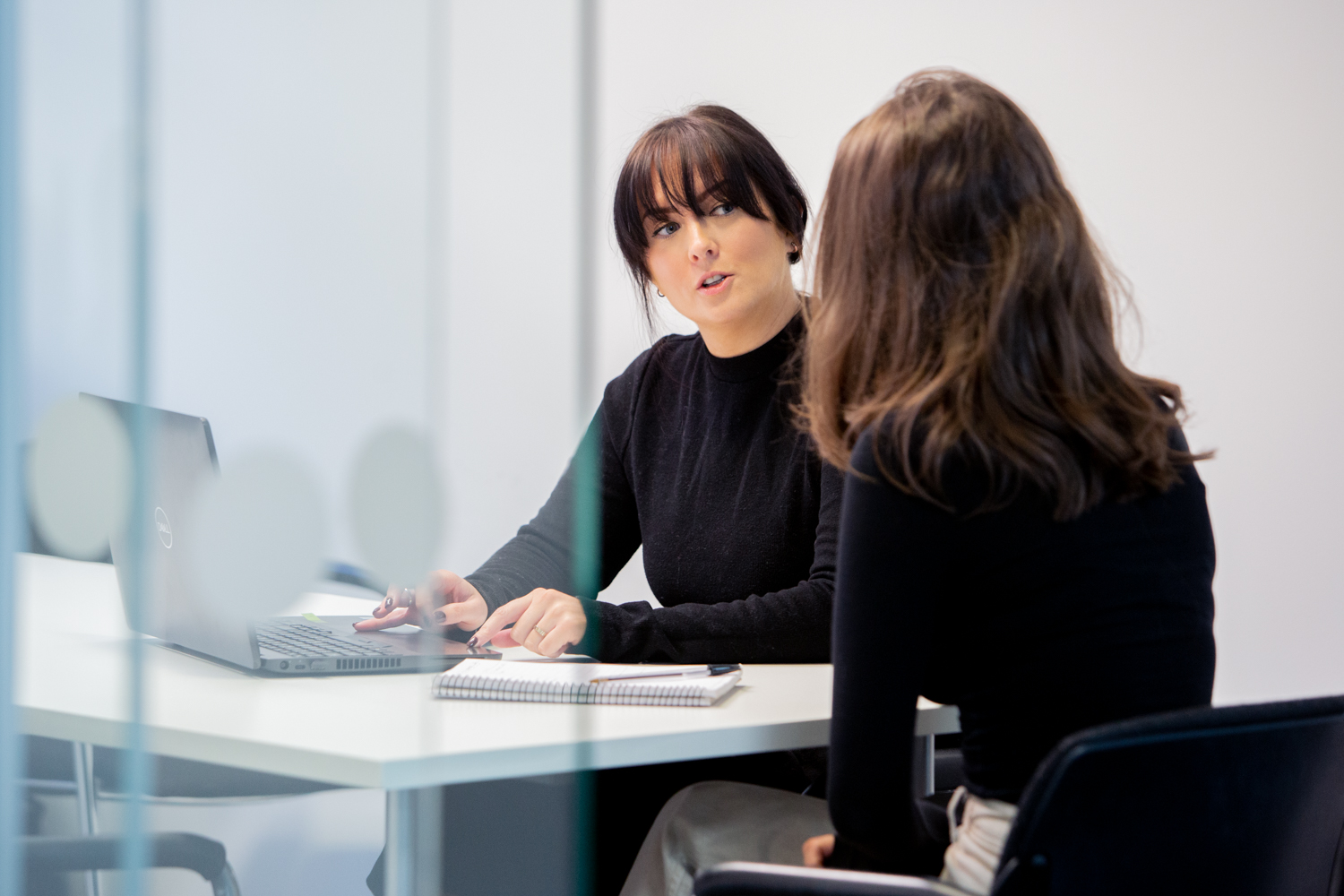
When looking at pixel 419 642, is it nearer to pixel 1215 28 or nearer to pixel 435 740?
pixel 435 740

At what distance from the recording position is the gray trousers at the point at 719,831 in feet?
3.32

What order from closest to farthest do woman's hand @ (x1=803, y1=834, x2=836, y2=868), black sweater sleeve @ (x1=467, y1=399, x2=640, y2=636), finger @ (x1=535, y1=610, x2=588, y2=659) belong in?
1. woman's hand @ (x1=803, y1=834, x2=836, y2=868)
2. finger @ (x1=535, y1=610, x2=588, y2=659)
3. black sweater sleeve @ (x1=467, y1=399, x2=640, y2=636)

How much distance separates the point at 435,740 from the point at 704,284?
881mm

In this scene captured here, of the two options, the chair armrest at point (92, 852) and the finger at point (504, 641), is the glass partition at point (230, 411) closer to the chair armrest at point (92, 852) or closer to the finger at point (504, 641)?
the chair armrest at point (92, 852)

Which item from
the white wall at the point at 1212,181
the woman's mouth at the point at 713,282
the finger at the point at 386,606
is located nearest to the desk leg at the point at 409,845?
the finger at the point at 386,606

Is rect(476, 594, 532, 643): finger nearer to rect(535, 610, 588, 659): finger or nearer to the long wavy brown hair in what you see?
rect(535, 610, 588, 659): finger

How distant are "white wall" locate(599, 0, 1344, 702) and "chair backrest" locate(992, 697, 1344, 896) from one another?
64.6 inches

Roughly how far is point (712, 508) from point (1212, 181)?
1.46 meters

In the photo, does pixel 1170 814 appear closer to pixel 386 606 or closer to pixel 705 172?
pixel 386 606

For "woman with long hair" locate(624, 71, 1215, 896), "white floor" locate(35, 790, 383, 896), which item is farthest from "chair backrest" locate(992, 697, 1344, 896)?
"white floor" locate(35, 790, 383, 896)

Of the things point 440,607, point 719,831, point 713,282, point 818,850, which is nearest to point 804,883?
point 818,850

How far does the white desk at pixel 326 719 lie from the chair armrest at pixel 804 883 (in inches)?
5.0

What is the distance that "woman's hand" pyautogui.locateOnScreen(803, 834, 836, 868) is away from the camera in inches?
35.0

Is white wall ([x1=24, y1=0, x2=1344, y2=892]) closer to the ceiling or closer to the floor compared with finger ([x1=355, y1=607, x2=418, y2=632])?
closer to the ceiling
